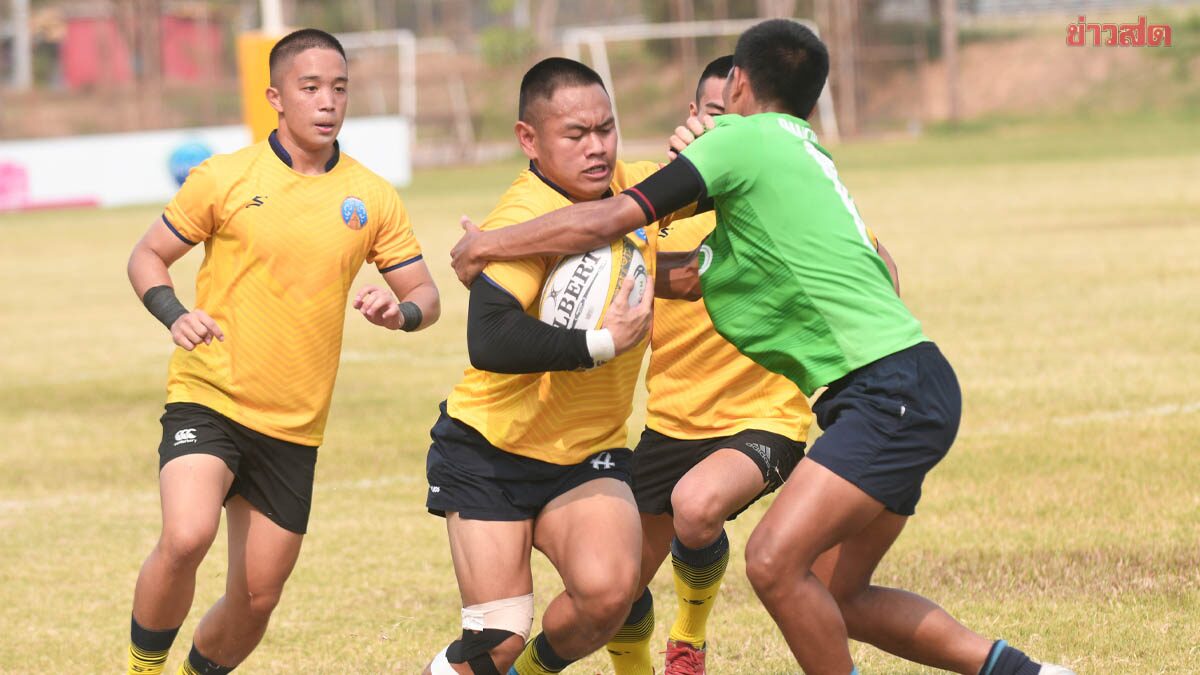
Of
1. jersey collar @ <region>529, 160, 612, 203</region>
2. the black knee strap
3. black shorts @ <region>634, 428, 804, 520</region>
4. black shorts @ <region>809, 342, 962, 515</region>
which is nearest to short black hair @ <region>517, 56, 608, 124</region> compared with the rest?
jersey collar @ <region>529, 160, 612, 203</region>

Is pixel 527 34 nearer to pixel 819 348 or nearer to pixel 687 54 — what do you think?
pixel 687 54

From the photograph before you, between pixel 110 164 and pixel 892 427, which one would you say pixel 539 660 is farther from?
pixel 110 164

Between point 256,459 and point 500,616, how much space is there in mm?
1160

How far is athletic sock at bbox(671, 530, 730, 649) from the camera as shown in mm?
5801

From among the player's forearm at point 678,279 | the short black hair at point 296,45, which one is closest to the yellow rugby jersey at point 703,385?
the player's forearm at point 678,279

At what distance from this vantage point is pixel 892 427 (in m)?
4.66

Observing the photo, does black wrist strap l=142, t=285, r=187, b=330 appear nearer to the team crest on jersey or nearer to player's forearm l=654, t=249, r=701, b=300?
the team crest on jersey

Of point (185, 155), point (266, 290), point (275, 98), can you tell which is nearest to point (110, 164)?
point (185, 155)

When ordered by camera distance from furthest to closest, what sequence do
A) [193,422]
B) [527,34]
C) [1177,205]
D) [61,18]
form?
[61,18]
[527,34]
[1177,205]
[193,422]

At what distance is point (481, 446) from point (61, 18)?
254ft

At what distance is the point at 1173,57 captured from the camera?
49438mm

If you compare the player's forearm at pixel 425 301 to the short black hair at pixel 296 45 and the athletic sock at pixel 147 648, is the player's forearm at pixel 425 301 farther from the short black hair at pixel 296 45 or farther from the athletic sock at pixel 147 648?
the athletic sock at pixel 147 648

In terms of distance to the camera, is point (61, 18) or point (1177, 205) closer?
point (1177, 205)

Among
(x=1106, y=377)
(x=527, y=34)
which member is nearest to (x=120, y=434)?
(x=1106, y=377)
